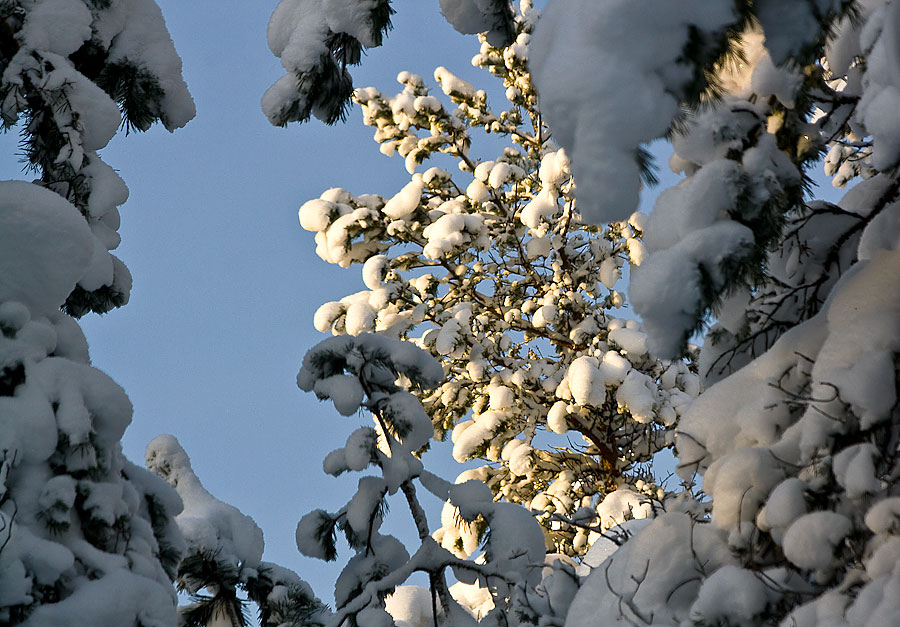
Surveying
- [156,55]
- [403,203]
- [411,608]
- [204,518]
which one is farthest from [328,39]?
[403,203]

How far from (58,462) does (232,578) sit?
1315mm

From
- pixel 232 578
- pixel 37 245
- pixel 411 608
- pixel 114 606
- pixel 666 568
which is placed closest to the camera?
pixel 666 568

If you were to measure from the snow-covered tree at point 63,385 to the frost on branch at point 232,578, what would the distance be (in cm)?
36

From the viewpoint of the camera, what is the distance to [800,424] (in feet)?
8.04

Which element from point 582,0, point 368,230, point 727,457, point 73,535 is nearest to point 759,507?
point 727,457

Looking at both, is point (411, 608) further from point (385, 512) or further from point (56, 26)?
point (56, 26)

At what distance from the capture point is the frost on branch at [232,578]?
448cm

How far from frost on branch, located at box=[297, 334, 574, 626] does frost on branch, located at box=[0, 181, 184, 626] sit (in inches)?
34.7

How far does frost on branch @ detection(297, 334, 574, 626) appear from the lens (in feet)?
13.9

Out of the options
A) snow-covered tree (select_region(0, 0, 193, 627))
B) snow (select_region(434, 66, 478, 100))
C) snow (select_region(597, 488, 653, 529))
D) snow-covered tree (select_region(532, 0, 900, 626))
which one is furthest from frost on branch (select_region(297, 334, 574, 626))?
snow (select_region(434, 66, 478, 100))

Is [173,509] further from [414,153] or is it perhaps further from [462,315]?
[414,153]

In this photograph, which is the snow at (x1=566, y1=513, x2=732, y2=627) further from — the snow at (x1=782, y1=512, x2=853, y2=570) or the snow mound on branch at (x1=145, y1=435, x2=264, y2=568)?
the snow mound on branch at (x1=145, y1=435, x2=264, y2=568)

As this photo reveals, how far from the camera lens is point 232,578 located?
177 inches

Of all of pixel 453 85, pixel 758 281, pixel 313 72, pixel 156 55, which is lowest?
pixel 758 281
